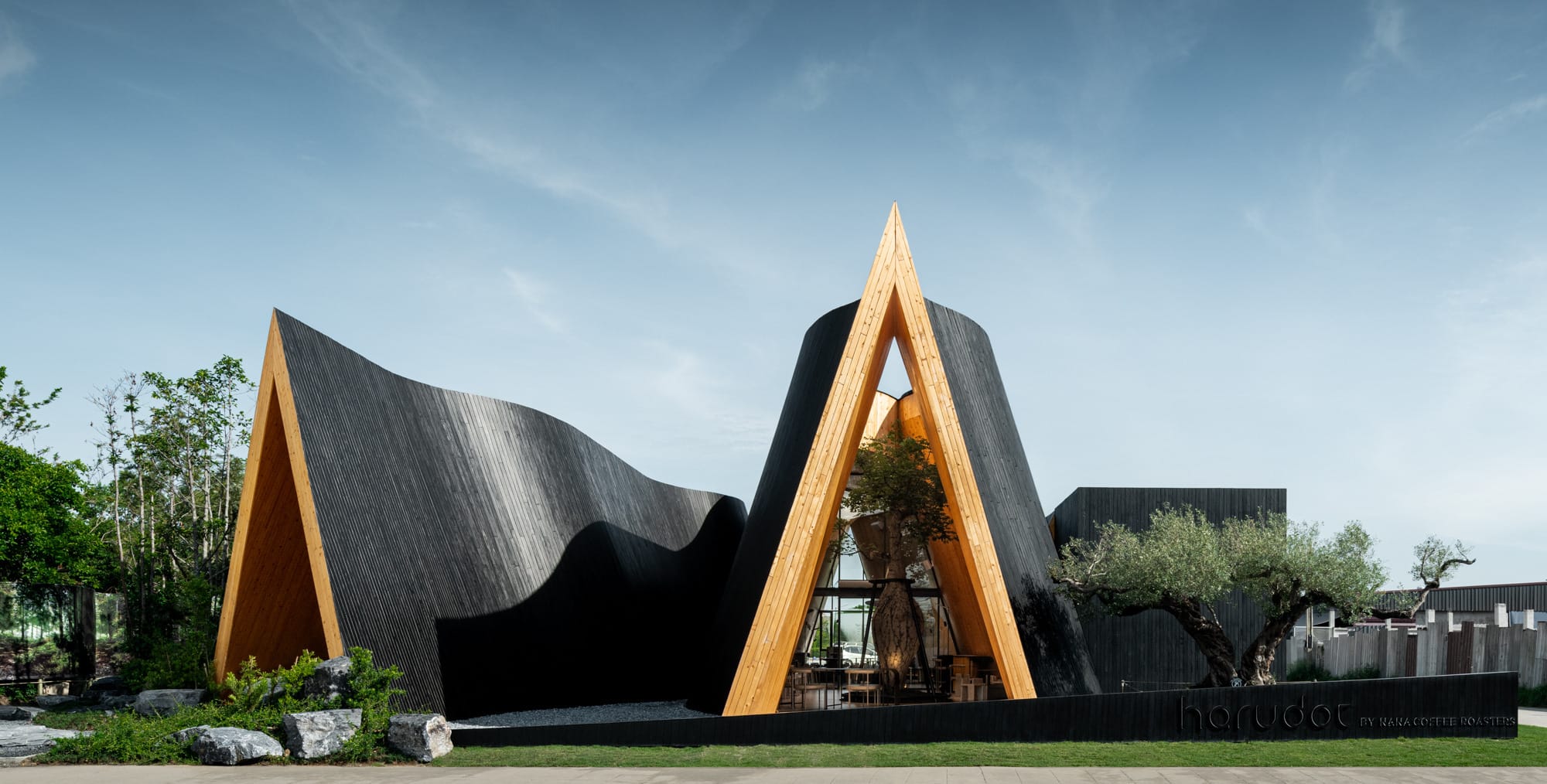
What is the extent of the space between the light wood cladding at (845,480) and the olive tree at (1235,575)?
2.11 m

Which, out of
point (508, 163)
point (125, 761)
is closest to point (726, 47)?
point (508, 163)

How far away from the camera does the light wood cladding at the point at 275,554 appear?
1365 cm

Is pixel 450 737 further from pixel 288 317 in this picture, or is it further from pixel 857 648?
pixel 857 648

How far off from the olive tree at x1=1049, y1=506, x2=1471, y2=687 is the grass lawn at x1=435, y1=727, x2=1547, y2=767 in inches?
104

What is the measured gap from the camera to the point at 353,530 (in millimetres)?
14219

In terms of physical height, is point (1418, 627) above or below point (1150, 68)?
below

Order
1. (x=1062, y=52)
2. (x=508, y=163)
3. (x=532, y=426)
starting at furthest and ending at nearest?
1. (x=532, y=426)
2. (x=508, y=163)
3. (x=1062, y=52)

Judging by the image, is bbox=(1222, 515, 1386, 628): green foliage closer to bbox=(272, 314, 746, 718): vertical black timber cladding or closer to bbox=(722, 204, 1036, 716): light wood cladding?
bbox=(722, 204, 1036, 716): light wood cladding

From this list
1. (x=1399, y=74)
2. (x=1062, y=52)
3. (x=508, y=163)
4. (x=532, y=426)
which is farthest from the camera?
(x=532, y=426)

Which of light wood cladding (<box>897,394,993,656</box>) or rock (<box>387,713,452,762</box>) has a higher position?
light wood cladding (<box>897,394,993,656</box>)

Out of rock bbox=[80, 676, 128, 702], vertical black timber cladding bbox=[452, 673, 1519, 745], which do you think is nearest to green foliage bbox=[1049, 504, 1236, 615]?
vertical black timber cladding bbox=[452, 673, 1519, 745]

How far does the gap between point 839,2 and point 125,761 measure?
13103 millimetres

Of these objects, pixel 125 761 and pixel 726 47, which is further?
pixel 726 47

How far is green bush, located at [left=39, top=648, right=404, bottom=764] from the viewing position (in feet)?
39.6
